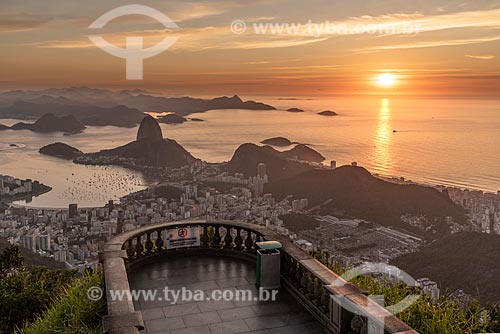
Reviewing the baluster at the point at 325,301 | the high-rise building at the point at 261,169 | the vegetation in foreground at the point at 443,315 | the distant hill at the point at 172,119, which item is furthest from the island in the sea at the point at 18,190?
the vegetation in foreground at the point at 443,315

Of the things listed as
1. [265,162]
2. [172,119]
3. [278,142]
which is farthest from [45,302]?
[172,119]

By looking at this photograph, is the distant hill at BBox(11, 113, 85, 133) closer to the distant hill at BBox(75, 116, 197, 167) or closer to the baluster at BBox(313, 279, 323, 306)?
the distant hill at BBox(75, 116, 197, 167)

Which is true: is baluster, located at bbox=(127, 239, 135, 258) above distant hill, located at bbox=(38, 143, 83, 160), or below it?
above

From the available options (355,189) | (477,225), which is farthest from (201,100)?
(477,225)

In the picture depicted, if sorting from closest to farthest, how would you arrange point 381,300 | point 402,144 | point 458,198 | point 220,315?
point 381,300
point 220,315
point 458,198
point 402,144

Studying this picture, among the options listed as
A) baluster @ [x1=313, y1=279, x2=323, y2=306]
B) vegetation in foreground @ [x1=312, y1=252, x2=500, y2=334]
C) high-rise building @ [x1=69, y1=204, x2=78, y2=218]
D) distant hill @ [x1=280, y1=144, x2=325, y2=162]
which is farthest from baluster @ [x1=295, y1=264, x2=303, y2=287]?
distant hill @ [x1=280, y1=144, x2=325, y2=162]

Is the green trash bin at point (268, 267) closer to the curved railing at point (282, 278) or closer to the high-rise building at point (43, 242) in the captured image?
the curved railing at point (282, 278)

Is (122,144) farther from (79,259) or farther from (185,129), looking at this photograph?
(79,259)
